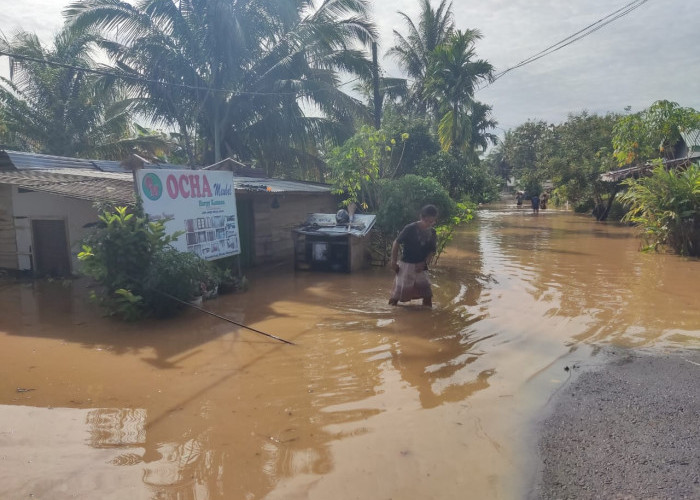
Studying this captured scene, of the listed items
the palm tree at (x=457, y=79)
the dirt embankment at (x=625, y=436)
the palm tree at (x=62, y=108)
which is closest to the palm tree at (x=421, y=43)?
the palm tree at (x=457, y=79)

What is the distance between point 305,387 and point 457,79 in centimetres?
2296

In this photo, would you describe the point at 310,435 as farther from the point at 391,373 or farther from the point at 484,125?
the point at 484,125

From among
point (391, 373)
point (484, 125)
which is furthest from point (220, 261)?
point (484, 125)

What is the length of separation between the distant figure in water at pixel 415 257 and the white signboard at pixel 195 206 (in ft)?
11.6

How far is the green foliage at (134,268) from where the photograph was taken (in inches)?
294

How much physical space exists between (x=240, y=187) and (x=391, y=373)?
7038 millimetres

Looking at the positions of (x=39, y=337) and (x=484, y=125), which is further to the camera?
(x=484, y=125)

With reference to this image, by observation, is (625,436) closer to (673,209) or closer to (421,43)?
(673,209)

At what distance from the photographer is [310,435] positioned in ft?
13.5

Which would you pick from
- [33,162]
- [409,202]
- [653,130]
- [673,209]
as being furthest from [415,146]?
[33,162]

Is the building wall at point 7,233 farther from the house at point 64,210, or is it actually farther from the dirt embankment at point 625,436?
the dirt embankment at point 625,436


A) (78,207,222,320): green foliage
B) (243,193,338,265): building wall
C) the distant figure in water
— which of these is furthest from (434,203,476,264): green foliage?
(78,207,222,320): green foliage

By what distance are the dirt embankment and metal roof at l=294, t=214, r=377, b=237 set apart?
6.92 m

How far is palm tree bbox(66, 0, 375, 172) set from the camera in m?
17.0
